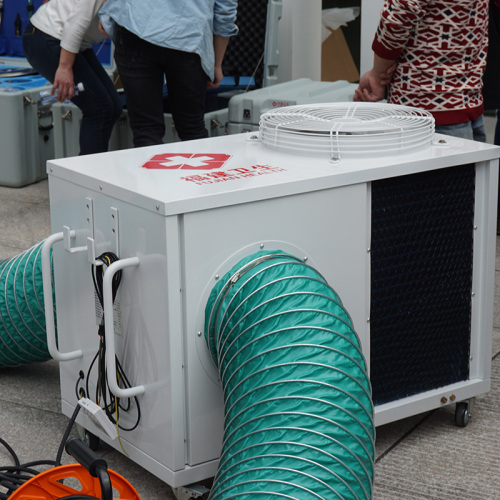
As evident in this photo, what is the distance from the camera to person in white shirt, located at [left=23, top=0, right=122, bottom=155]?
13.0 ft

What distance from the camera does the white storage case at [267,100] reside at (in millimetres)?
4570

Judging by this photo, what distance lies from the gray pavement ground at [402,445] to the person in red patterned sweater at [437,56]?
869 mm

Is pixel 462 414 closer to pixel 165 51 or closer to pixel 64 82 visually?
pixel 165 51

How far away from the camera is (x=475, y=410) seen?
273cm

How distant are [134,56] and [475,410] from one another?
6.00 ft

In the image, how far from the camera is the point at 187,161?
2.33 meters

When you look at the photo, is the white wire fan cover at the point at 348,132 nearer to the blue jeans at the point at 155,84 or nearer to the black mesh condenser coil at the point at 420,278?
the black mesh condenser coil at the point at 420,278

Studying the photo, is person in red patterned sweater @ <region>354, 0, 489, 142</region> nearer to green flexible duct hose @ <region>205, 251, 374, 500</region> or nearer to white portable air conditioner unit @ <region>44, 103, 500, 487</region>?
white portable air conditioner unit @ <region>44, 103, 500, 487</region>

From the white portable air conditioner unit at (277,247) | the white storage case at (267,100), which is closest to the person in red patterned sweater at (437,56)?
the white portable air conditioner unit at (277,247)

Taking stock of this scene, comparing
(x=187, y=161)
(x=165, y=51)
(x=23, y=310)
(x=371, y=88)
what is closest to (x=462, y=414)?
(x=187, y=161)

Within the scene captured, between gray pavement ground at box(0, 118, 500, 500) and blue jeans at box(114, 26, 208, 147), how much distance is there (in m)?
1.08

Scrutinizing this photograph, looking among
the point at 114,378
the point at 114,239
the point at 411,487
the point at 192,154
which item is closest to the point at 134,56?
the point at 192,154

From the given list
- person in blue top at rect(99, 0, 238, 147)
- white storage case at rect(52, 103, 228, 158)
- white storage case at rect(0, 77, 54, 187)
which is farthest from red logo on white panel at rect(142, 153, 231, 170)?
white storage case at rect(0, 77, 54, 187)

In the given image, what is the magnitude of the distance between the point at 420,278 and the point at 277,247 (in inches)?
19.2
